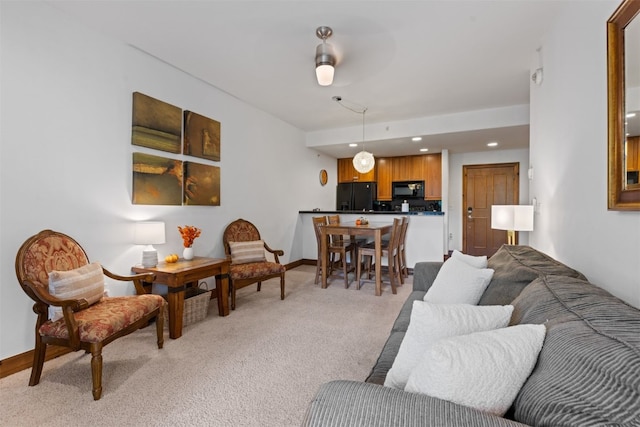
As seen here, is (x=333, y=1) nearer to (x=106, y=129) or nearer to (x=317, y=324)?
(x=106, y=129)

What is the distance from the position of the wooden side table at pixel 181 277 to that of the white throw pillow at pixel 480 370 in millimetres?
2223

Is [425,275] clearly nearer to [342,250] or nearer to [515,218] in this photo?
[515,218]

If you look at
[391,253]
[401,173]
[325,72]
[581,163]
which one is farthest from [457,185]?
[581,163]

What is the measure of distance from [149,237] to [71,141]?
0.94 metres

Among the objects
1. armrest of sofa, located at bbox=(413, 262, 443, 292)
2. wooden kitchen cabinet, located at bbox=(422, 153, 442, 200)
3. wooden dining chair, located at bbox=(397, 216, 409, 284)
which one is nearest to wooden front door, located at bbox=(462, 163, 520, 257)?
wooden kitchen cabinet, located at bbox=(422, 153, 442, 200)

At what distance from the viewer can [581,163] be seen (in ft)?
5.54

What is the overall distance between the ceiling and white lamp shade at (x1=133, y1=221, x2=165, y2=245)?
1651 millimetres

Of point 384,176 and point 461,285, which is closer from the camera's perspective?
point 461,285

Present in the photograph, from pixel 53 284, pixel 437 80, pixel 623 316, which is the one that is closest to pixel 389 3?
pixel 437 80

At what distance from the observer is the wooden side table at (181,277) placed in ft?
8.13

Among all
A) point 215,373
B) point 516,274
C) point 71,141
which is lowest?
point 215,373

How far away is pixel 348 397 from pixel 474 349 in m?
0.35

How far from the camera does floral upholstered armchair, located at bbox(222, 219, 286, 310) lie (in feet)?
10.5

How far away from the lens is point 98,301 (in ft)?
6.83
